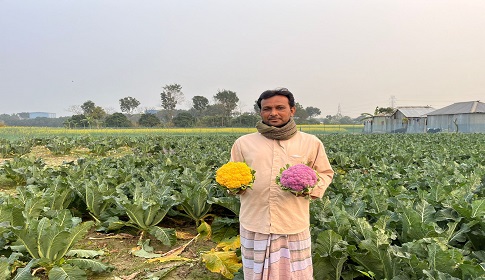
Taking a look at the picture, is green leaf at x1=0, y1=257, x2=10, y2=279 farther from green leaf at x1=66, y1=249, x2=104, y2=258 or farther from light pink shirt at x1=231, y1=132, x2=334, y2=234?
light pink shirt at x1=231, y1=132, x2=334, y2=234

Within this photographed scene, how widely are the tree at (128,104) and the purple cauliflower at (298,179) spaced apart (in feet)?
248

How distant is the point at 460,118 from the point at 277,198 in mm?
48044

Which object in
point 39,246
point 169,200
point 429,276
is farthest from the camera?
point 169,200

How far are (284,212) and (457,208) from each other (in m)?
1.82

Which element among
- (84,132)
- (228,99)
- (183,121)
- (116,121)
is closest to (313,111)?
(228,99)

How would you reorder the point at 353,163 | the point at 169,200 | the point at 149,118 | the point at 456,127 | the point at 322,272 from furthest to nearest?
the point at 149,118 < the point at 456,127 < the point at 353,163 < the point at 169,200 < the point at 322,272

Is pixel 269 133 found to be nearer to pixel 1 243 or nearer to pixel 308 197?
pixel 308 197

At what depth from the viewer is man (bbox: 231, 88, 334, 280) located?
217cm

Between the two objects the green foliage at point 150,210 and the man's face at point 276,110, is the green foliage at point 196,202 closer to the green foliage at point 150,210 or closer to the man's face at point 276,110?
the green foliage at point 150,210

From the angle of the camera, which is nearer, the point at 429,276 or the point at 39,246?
the point at 429,276

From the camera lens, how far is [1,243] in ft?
11.1

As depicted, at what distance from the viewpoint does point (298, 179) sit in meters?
1.92

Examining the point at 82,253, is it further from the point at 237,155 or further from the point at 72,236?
the point at 237,155

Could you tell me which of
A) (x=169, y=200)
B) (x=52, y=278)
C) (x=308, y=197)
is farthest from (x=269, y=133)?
(x=169, y=200)
